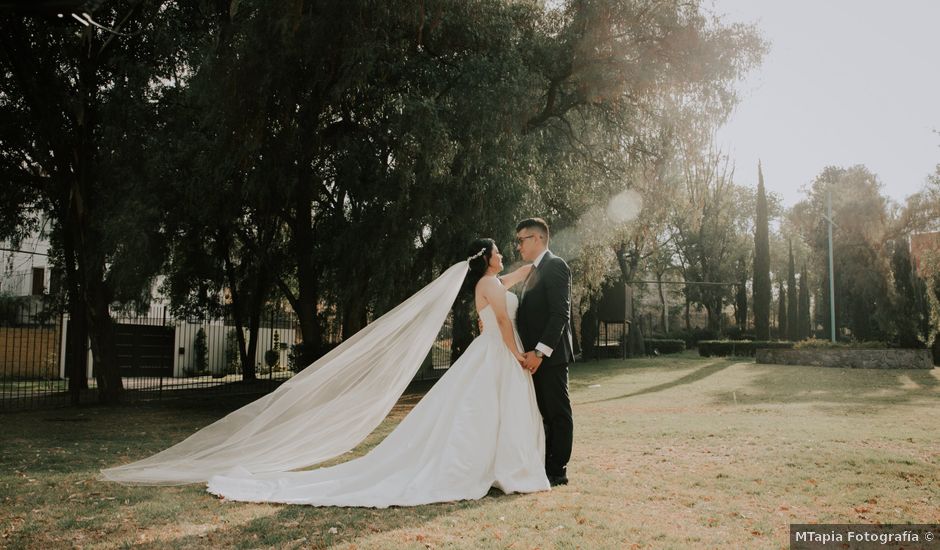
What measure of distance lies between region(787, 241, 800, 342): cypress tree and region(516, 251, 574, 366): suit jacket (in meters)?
42.1

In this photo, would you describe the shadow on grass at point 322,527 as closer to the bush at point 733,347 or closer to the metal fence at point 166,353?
the metal fence at point 166,353

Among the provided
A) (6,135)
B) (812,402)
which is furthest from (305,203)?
(812,402)

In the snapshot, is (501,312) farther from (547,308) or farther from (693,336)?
(693,336)

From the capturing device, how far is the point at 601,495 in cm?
550

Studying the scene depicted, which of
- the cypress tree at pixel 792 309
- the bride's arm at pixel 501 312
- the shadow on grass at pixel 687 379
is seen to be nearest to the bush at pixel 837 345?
the shadow on grass at pixel 687 379

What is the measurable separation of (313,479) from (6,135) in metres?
14.2

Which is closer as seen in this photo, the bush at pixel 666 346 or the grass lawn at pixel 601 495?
the grass lawn at pixel 601 495

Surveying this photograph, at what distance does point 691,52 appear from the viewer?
48.4 ft

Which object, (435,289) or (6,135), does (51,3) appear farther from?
(6,135)

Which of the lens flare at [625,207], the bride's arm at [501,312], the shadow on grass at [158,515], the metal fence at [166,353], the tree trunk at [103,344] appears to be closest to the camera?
the shadow on grass at [158,515]

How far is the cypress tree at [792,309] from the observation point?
43375 millimetres

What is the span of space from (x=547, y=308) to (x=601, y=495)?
165 centimetres

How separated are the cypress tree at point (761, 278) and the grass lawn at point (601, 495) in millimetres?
24246

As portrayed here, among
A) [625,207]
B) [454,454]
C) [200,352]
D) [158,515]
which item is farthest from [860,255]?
[158,515]
